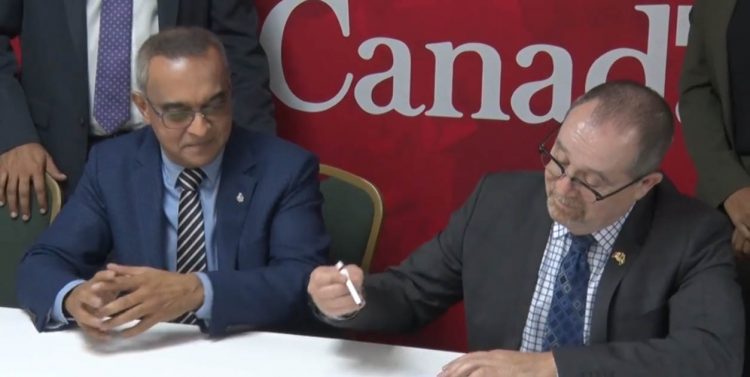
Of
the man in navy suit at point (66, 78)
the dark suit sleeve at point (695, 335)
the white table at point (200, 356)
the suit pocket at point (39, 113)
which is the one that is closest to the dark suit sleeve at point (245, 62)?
the man in navy suit at point (66, 78)

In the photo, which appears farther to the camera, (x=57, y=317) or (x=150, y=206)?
(x=150, y=206)

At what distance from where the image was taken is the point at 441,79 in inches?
137

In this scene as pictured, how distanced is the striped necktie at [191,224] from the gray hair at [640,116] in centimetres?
95

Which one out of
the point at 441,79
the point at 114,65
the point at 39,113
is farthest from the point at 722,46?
the point at 39,113

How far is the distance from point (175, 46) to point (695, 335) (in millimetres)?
1235

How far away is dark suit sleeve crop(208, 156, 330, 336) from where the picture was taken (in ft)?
7.19

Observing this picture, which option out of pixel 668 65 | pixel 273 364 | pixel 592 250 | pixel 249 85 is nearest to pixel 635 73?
pixel 668 65

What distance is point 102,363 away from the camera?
2012mm

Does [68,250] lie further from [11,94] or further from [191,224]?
[11,94]

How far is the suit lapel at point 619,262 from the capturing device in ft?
6.66

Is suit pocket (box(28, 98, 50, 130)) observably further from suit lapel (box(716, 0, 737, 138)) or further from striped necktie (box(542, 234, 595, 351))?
suit lapel (box(716, 0, 737, 138))

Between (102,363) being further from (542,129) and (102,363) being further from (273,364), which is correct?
(542,129)

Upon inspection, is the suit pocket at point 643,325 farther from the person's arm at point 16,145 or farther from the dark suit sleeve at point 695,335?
the person's arm at point 16,145

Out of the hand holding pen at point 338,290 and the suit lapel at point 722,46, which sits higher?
the suit lapel at point 722,46
